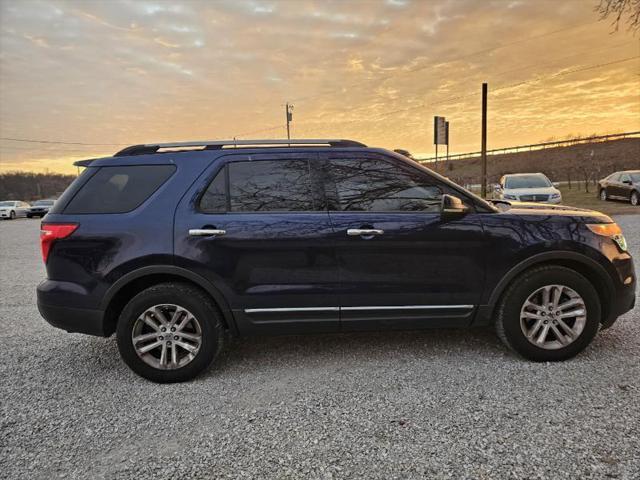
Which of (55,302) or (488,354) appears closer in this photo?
(55,302)

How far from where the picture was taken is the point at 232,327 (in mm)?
3324

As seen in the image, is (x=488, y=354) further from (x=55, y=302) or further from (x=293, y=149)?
(x=55, y=302)

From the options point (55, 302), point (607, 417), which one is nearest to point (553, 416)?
point (607, 417)

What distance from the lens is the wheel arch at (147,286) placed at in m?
3.22

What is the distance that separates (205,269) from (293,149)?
3.85 feet

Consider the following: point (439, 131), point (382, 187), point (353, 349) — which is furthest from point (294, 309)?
point (439, 131)

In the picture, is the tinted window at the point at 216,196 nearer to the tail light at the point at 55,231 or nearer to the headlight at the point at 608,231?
the tail light at the point at 55,231

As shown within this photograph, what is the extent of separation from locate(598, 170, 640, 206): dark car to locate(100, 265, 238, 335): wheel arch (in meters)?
19.7

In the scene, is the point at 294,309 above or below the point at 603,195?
below

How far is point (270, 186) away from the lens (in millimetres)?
3350

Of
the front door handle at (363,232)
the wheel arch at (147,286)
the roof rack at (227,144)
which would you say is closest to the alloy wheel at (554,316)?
the front door handle at (363,232)

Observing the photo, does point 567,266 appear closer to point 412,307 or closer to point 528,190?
point 412,307

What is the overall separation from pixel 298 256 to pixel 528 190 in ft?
39.6

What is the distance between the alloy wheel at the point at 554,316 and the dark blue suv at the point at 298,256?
11 mm
